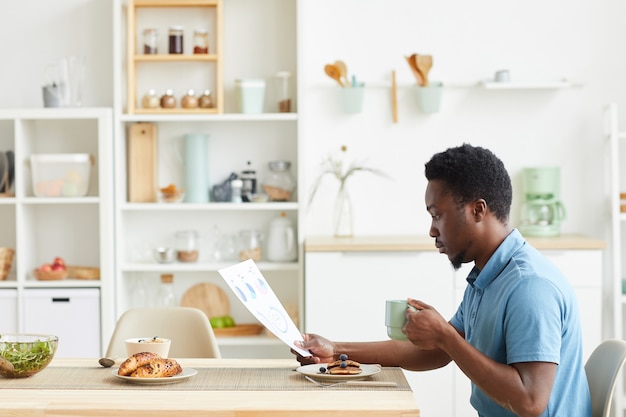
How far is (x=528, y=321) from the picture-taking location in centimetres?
187

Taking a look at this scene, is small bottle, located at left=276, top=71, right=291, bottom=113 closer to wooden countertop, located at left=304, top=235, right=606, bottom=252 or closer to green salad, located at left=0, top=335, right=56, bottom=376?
wooden countertop, located at left=304, top=235, right=606, bottom=252

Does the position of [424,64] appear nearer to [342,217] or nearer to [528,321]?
[342,217]

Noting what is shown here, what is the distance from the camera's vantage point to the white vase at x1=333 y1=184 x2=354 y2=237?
13.9 feet

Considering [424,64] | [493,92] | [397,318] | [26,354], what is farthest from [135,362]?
[493,92]

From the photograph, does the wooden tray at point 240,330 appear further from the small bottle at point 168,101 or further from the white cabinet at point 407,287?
the small bottle at point 168,101

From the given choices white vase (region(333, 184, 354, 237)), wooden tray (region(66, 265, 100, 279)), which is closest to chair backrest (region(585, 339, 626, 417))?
white vase (region(333, 184, 354, 237))

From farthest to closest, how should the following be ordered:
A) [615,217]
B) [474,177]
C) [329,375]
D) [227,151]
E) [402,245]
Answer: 1. [227,151]
2. [615,217]
3. [402,245]
4. [329,375]
5. [474,177]

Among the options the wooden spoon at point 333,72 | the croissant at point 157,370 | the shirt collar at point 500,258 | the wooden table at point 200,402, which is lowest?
the wooden table at point 200,402

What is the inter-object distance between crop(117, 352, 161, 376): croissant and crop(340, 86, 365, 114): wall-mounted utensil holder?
7.53 feet

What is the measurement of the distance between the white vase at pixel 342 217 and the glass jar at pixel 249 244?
372mm

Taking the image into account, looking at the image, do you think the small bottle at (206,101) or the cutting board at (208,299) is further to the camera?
the cutting board at (208,299)

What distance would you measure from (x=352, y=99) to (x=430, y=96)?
0.36m

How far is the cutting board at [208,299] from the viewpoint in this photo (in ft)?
14.3

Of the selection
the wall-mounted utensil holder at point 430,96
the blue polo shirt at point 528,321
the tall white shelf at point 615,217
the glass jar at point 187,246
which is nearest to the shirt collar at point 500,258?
the blue polo shirt at point 528,321
